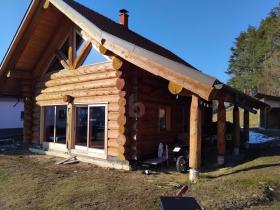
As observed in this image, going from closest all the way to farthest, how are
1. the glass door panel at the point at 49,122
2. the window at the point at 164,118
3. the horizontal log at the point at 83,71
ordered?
the horizontal log at the point at 83,71 < the window at the point at 164,118 < the glass door panel at the point at 49,122

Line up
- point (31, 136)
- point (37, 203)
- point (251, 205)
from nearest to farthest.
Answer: point (251, 205), point (37, 203), point (31, 136)

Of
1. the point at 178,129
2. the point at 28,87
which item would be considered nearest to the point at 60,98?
the point at 28,87

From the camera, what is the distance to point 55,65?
12766 mm

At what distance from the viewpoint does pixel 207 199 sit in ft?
18.7

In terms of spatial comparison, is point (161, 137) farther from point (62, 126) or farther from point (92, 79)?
point (62, 126)

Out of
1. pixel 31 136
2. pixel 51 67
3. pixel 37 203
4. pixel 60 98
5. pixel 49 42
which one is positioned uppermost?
pixel 49 42

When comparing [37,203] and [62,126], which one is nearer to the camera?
[37,203]

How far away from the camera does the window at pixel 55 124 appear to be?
12.5m

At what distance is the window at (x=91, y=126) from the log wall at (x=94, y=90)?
43 centimetres

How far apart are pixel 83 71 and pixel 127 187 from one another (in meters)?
5.53

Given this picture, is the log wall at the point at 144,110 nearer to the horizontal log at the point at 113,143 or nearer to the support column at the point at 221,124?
the horizontal log at the point at 113,143

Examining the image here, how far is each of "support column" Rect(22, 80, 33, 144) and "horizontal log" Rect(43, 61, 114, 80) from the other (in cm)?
109

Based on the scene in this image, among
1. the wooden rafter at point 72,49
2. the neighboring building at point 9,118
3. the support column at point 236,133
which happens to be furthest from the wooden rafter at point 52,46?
the neighboring building at point 9,118

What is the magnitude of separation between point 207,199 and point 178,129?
22.0ft
